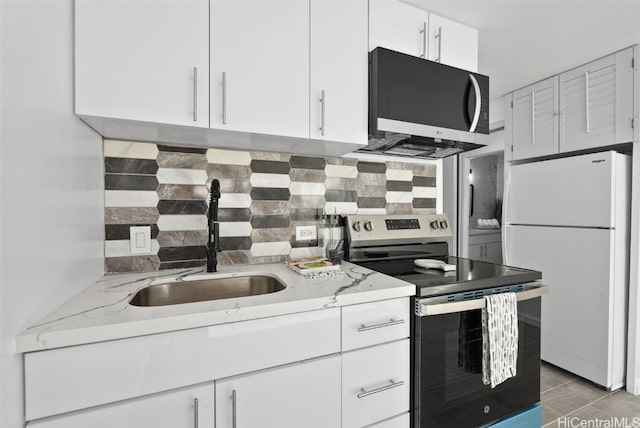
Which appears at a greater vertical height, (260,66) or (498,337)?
(260,66)

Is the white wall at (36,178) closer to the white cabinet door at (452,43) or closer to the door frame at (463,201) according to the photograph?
the white cabinet door at (452,43)

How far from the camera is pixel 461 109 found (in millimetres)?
1737

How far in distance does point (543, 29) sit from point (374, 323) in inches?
82.6

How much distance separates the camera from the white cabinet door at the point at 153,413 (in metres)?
0.80

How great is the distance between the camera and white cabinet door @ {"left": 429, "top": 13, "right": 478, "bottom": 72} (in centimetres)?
175

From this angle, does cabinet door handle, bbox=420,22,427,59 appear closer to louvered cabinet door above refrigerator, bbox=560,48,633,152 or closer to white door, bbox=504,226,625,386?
louvered cabinet door above refrigerator, bbox=560,48,633,152

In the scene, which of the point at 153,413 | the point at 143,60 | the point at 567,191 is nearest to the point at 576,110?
the point at 567,191

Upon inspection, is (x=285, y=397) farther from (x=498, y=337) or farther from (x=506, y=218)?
(x=506, y=218)

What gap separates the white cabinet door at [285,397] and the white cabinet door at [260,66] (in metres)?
0.96

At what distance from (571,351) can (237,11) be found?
315 cm

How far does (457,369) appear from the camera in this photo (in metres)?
1.32

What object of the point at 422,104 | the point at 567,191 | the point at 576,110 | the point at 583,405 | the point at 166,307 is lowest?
the point at 583,405

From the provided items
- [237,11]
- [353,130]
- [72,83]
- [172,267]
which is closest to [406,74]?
[353,130]

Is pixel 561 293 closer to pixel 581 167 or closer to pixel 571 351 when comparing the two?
pixel 571 351
